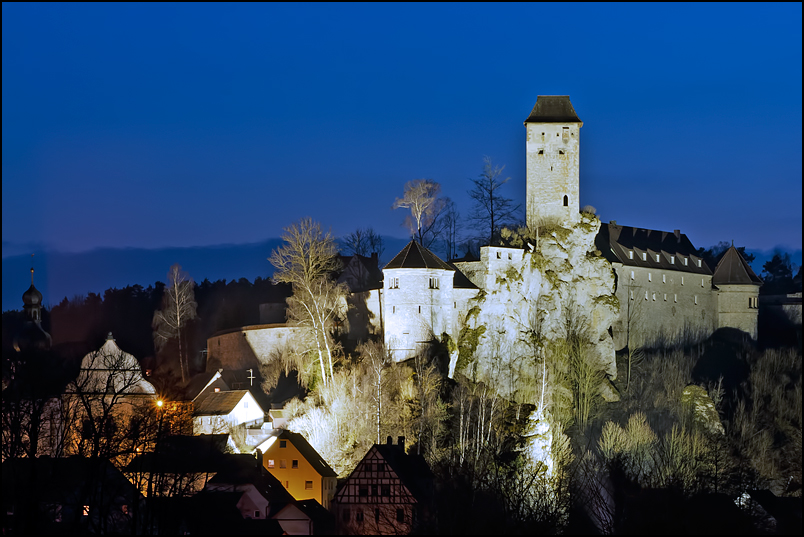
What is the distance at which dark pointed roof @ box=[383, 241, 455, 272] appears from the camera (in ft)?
169

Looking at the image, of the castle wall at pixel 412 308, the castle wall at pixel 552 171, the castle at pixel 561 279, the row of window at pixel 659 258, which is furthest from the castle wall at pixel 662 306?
the castle wall at pixel 412 308

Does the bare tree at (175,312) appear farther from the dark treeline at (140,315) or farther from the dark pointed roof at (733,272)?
the dark pointed roof at (733,272)

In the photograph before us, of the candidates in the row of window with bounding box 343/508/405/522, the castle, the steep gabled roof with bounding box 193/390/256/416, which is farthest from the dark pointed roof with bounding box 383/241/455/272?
the row of window with bounding box 343/508/405/522

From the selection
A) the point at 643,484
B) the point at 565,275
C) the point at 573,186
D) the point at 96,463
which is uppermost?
the point at 573,186

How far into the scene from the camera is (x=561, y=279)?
183ft

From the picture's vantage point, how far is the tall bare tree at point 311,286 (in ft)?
170

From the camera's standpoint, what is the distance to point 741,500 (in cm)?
4100

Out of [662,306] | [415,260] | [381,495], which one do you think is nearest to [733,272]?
[662,306]

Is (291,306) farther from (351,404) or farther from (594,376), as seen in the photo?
(594,376)

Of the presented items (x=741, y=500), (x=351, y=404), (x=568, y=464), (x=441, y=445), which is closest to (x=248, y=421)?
(x=351, y=404)

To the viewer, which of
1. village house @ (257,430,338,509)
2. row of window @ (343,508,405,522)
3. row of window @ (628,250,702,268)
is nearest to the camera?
row of window @ (343,508,405,522)

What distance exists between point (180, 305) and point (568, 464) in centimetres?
2713

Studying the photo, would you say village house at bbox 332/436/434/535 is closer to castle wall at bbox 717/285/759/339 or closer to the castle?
the castle

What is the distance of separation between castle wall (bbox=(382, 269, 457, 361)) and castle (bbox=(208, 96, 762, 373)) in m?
0.04
